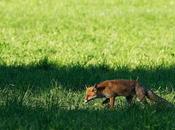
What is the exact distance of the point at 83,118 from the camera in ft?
23.6

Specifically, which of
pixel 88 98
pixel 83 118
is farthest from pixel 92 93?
pixel 83 118

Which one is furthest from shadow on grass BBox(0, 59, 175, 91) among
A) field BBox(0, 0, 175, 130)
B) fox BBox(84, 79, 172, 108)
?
fox BBox(84, 79, 172, 108)

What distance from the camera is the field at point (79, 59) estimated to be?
720cm

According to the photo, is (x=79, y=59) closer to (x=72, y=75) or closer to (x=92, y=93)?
(x=72, y=75)

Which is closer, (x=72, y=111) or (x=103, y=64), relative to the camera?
(x=72, y=111)

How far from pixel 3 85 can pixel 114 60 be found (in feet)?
11.7

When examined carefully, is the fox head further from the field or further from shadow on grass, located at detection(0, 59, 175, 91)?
shadow on grass, located at detection(0, 59, 175, 91)

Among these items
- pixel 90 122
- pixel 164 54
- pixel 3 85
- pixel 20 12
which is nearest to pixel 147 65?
pixel 164 54

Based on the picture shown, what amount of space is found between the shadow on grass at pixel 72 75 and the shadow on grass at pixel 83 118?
1789 mm

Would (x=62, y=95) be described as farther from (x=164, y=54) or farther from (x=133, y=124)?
(x=164, y=54)

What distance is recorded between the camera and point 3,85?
965 centimetres

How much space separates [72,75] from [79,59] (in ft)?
7.09

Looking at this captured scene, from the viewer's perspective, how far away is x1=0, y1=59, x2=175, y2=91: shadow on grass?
32.2 ft

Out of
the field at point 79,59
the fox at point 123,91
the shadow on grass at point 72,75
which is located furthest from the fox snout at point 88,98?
the shadow on grass at point 72,75
